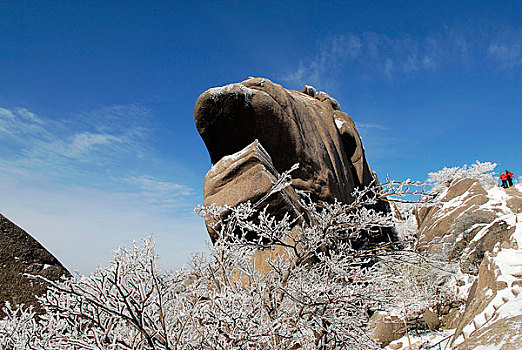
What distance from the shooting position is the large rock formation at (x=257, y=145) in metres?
6.46

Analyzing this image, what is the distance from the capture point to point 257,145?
22.8ft

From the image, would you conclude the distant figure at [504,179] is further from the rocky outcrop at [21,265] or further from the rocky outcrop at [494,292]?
the rocky outcrop at [21,265]

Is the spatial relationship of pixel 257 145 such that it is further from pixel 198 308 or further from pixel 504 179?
pixel 504 179

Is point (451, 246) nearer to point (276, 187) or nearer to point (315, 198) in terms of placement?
point (315, 198)

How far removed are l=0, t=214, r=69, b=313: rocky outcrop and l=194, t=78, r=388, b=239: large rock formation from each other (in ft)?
10.7

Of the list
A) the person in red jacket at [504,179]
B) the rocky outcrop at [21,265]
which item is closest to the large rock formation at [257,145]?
the rocky outcrop at [21,265]

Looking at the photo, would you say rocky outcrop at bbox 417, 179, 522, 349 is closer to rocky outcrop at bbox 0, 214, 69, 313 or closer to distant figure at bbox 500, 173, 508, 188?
rocky outcrop at bbox 0, 214, 69, 313

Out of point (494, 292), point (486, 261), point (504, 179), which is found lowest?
point (494, 292)

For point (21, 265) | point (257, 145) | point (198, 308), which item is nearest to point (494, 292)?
point (198, 308)

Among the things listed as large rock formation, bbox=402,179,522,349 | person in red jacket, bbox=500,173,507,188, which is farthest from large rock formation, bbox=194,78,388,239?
person in red jacket, bbox=500,173,507,188

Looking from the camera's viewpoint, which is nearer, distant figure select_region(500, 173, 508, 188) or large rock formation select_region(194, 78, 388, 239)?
large rock formation select_region(194, 78, 388, 239)

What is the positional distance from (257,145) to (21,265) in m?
4.74

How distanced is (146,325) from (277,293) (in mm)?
1196

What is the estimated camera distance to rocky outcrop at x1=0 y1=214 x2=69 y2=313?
3436 millimetres
